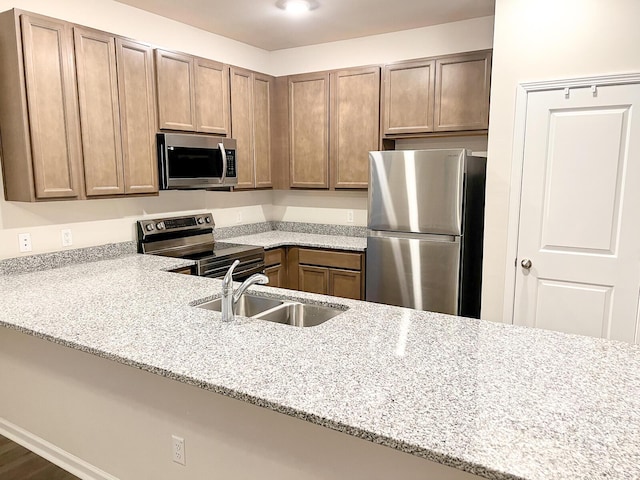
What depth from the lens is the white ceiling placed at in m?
3.31

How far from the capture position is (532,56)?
279cm

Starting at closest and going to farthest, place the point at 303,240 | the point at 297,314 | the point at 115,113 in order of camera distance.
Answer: the point at 297,314, the point at 115,113, the point at 303,240

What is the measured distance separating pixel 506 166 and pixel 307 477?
7.53 feet

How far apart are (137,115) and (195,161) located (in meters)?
0.55

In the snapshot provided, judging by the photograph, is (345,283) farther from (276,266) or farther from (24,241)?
(24,241)

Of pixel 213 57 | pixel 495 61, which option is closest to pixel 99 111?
pixel 213 57

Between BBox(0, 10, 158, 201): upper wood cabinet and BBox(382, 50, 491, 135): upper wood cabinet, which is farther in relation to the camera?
BBox(382, 50, 491, 135): upper wood cabinet

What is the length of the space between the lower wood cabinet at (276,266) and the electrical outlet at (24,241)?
1.73 meters

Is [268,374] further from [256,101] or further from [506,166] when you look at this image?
[256,101]

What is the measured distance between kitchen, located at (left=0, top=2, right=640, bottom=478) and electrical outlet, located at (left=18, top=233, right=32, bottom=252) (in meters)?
0.03

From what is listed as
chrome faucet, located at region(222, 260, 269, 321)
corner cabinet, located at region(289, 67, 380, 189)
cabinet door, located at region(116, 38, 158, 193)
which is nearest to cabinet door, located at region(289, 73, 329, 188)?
corner cabinet, located at region(289, 67, 380, 189)

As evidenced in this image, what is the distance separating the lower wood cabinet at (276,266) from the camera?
399cm

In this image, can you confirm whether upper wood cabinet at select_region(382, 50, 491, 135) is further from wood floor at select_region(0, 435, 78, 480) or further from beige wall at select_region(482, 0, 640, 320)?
wood floor at select_region(0, 435, 78, 480)

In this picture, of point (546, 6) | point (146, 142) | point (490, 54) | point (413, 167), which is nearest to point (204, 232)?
point (146, 142)
